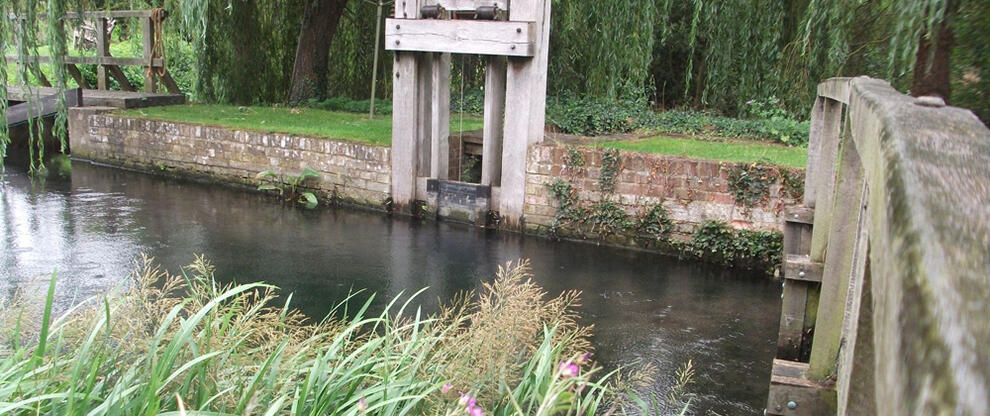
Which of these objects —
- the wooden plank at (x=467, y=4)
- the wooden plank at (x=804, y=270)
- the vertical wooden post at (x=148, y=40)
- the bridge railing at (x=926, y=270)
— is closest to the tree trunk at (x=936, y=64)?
the wooden plank at (x=804, y=270)

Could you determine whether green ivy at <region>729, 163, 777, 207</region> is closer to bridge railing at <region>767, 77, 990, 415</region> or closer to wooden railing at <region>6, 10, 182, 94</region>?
bridge railing at <region>767, 77, 990, 415</region>

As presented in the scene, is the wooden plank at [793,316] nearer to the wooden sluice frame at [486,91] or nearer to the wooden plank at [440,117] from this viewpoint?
the wooden sluice frame at [486,91]

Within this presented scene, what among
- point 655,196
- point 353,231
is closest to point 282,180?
point 353,231

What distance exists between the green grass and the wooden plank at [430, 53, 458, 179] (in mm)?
2136

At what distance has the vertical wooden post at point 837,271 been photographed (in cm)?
400

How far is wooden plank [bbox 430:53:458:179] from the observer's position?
1137 centimetres

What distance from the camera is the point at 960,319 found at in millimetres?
680

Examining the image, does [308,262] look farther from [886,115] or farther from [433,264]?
[886,115]

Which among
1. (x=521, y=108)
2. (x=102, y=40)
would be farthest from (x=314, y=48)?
(x=521, y=108)

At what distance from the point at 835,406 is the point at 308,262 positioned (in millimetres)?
6499

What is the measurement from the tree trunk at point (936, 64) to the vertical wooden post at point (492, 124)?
674cm

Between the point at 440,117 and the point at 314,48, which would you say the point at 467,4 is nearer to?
the point at 440,117

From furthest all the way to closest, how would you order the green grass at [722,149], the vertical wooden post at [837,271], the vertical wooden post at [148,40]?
1. the vertical wooden post at [148,40]
2. the green grass at [722,149]
3. the vertical wooden post at [837,271]

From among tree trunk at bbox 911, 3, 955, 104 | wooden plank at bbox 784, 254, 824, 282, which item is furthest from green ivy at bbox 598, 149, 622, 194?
tree trunk at bbox 911, 3, 955, 104
